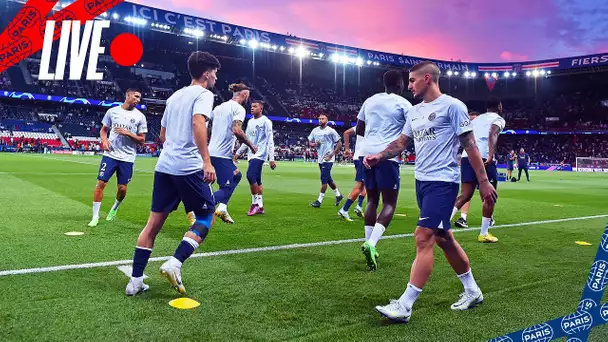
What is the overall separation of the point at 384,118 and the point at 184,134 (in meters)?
2.65

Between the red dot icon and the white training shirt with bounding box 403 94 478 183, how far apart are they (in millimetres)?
52759

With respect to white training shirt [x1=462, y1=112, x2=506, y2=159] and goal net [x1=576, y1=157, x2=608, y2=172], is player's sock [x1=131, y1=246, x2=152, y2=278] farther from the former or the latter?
goal net [x1=576, y1=157, x2=608, y2=172]

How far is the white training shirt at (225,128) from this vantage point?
7.60m

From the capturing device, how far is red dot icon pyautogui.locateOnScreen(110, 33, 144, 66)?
51.3 m

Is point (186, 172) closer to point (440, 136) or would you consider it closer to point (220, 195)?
point (440, 136)

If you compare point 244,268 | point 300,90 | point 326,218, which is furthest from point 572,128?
point 244,268

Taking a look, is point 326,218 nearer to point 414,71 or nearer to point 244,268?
point 244,268

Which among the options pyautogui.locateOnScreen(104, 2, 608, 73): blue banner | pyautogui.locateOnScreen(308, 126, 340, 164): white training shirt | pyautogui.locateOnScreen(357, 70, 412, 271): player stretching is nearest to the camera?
pyautogui.locateOnScreen(357, 70, 412, 271): player stretching

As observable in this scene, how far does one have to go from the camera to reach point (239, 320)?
3426mm

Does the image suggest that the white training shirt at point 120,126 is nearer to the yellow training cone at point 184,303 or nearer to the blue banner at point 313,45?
the yellow training cone at point 184,303

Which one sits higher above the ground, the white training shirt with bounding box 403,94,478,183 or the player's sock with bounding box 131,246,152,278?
the white training shirt with bounding box 403,94,478,183

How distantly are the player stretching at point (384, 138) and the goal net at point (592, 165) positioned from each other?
154ft

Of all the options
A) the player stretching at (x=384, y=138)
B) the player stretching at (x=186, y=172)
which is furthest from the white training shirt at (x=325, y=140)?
the player stretching at (x=186, y=172)

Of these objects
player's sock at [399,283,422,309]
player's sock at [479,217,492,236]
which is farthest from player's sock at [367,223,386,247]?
player's sock at [479,217,492,236]
